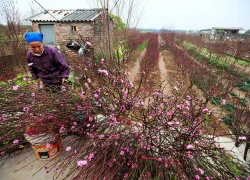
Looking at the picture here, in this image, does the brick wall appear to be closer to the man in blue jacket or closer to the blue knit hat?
the man in blue jacket

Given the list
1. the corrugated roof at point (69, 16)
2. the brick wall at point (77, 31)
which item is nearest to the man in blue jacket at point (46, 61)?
the brick wall at point (77, 31)

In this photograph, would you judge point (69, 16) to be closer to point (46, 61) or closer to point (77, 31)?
point (77, 31)

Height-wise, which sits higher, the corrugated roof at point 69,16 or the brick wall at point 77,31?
the corrugated roof at point 69,16

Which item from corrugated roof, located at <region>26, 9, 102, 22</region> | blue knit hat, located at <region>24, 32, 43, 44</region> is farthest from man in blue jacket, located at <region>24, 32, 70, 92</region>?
corrugated roof, located at <region>26, 9, 102, 22</region>

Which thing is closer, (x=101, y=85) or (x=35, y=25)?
(x=101, y=85)

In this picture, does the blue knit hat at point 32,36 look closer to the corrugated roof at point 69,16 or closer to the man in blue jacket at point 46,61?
the man in blue jacket at point 46,61

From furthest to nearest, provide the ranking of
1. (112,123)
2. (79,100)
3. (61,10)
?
(61,10), (79,100), (112,123)

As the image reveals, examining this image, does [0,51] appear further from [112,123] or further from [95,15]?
[112,123]

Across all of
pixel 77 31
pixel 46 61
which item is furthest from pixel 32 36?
pixel 77 31

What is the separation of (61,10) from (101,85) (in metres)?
11.3

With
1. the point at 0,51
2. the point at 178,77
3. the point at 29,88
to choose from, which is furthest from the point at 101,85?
the point at 0,51

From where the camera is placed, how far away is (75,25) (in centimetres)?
959

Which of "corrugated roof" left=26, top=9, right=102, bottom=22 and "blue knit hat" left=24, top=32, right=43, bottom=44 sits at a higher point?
"corrugated roof" left=26, top=9, right=102, bottom=22

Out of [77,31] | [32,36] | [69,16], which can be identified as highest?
[69,16]
